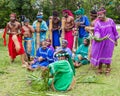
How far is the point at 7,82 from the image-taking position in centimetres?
834

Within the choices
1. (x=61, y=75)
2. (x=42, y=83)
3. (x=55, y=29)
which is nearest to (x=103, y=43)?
(x=61, y=75)

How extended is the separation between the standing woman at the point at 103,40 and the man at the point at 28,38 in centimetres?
227

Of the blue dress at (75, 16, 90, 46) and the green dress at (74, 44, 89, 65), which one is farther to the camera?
the blue dress at (75, 16, 90, 46)

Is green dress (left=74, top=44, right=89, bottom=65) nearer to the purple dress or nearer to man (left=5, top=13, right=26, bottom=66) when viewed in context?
the purple dress

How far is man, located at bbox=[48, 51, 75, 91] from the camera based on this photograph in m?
7.54

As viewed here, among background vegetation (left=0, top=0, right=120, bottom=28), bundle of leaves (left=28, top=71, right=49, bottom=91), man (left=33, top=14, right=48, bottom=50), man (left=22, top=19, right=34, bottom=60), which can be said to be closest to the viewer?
bundle of leaves (left=28, top=71, right=49, bottom=91)

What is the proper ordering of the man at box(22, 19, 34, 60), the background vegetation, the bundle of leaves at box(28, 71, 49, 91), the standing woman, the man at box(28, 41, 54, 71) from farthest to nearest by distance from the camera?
1. the background vegetation
2. the man at box(22, 19, 34, 60)
3. the man at box(28, 41, 54, 71)
4. the standing woman
5. the bundle of leaves at box(28, 71, 49, 91)

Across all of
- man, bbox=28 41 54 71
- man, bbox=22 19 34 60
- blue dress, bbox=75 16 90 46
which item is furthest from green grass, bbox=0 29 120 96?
blue dress, bbox=75 16 90 46

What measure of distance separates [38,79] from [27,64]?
91.2 inches

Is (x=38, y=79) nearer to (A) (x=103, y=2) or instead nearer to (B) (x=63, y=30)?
(B) (x=63, y=30)

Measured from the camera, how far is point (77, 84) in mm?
8094

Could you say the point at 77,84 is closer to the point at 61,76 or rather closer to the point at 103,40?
the point at 61,76

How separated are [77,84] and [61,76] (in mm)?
616

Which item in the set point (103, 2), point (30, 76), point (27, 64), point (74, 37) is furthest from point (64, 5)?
point (30, 76)
